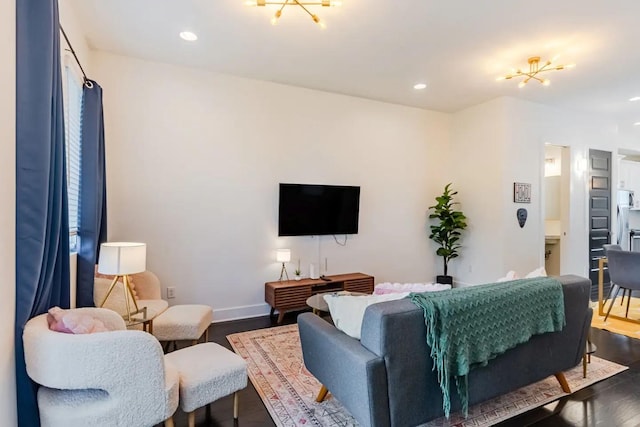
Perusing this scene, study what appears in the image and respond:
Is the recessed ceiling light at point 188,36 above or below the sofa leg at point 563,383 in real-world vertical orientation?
above

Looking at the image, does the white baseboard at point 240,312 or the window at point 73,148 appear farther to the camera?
the white baseboard at point 240,312

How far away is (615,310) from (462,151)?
2.97m

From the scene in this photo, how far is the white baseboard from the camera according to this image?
413cm

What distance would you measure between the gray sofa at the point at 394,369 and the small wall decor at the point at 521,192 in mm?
3333

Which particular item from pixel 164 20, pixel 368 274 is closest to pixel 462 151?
pixel 368 274

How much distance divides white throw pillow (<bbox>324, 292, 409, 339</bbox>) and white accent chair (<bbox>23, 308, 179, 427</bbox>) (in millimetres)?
958

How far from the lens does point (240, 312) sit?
4242 millimetres

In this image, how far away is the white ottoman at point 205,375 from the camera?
184cm

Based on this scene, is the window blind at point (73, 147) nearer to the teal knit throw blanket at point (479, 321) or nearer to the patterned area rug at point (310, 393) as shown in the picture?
the patterned area rug at point (310, 393)

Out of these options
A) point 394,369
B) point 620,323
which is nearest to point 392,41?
point 394,369

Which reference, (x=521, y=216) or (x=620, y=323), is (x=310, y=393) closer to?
(x=620, y=323)

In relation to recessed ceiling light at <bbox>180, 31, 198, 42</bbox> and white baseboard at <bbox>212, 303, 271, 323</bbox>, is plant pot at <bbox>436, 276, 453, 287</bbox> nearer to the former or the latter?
white baseboard at <bbox>212, 303, 271, 323</bbox>

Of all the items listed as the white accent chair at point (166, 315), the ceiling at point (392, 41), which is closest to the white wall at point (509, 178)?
the ceiling at point (392, 41)

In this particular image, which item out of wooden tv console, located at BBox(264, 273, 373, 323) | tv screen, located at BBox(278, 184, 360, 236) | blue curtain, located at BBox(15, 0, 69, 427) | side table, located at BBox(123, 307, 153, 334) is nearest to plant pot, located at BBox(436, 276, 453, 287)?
wooden tv console, located at BBox(264, 273, 373, 323)
